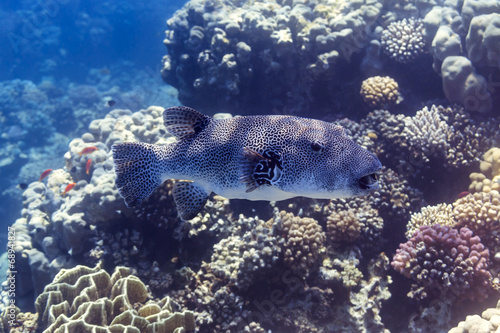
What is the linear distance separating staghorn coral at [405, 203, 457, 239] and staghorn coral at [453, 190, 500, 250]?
12cm

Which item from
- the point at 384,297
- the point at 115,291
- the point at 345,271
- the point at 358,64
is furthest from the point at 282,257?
the point at 358,64

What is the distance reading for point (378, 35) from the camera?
8.05m

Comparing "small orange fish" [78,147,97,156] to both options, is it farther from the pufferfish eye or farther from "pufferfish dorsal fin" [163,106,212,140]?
the pufferfish eye

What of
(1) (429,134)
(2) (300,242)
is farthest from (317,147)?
(1) (429,134)

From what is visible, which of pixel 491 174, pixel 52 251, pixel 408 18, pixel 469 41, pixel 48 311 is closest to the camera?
pixel 48 311

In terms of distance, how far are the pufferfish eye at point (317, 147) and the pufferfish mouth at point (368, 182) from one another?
0.49 metres

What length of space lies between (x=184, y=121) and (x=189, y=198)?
100 centimetres

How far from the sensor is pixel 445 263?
14.0 ft

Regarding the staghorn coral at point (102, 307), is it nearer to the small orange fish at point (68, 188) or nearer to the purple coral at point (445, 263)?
the purple coral at point (445, 263)

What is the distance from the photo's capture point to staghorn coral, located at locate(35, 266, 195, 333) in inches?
140

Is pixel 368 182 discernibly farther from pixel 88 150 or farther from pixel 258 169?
pixel 88 150

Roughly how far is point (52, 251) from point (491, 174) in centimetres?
934

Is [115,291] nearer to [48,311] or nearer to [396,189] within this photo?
[48,311]

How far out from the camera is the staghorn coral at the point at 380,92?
7.11 meters
